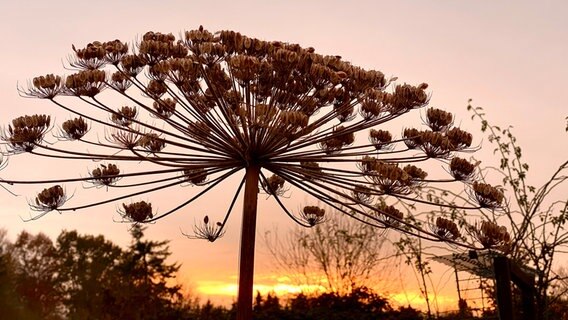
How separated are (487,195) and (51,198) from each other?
14.0ft

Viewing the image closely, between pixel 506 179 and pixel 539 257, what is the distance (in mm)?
1902

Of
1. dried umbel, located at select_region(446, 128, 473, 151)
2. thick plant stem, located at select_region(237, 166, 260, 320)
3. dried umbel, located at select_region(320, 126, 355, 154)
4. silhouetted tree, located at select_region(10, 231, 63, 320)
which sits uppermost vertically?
silhouetted tree, located at select_region(10, 231, 63, 320)

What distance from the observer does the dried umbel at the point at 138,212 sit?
292 inches

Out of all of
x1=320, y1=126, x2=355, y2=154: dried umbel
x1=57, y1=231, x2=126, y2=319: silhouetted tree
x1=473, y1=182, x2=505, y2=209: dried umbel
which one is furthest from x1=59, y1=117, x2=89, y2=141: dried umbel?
x1=57, y1=231, x2=126, y2=319: silhouetted tree

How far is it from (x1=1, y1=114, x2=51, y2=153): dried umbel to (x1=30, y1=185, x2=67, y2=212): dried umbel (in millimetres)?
467

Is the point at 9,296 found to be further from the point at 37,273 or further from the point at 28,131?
the point at 28,131

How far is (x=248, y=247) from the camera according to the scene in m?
6.55

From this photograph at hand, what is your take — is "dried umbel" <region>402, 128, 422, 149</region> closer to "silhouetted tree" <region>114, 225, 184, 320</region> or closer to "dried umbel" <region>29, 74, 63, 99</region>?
"dried umbel" <region>29, 74, 63, 99</region>

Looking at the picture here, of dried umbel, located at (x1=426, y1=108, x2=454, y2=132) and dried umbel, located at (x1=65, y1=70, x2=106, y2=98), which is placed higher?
dried umbel, located at (x1=65, y1=70, x2=106, y2=98)

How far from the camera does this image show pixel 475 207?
24.0 ft

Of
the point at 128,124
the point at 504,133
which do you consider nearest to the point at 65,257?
the point at 504,133

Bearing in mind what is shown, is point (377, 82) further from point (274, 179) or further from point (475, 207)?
point (274, 179)

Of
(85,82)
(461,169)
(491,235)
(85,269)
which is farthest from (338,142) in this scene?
(85,269)

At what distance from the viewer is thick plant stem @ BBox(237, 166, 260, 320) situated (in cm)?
640
